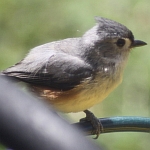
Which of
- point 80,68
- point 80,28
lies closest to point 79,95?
point 80,68

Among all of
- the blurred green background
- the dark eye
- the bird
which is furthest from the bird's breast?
the blurred green background

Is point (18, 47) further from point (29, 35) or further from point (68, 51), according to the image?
point (68, 51)

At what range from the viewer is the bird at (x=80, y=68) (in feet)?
7.41

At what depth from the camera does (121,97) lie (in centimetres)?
351

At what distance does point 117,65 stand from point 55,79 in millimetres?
378

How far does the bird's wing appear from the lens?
2330 millimetres

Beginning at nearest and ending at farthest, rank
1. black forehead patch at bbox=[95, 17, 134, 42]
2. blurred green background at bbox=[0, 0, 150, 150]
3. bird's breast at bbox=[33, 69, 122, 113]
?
bird's breast at bbox=[33, 69, 122, 113] < black forehead patch at bbox=[95, 17, 134, 42] < blurred green background at bbox=[0, 0, 150, 150]

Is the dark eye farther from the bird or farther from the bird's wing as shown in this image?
the bird's wing

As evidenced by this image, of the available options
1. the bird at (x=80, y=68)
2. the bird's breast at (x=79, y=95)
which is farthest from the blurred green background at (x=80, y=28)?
the bird's breast at (x=79, y=95)

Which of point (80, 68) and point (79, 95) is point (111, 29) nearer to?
point (80, 68)

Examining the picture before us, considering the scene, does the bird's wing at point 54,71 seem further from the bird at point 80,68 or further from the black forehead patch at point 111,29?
the black forehead patch at point 111,29

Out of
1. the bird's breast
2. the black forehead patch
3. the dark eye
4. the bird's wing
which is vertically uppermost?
the black forehead patch

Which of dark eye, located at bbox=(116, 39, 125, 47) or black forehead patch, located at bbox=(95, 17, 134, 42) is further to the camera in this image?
dark eye, located at bbox=(116, 39, 125, 47)

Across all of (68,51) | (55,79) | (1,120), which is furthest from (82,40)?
(1,120)
